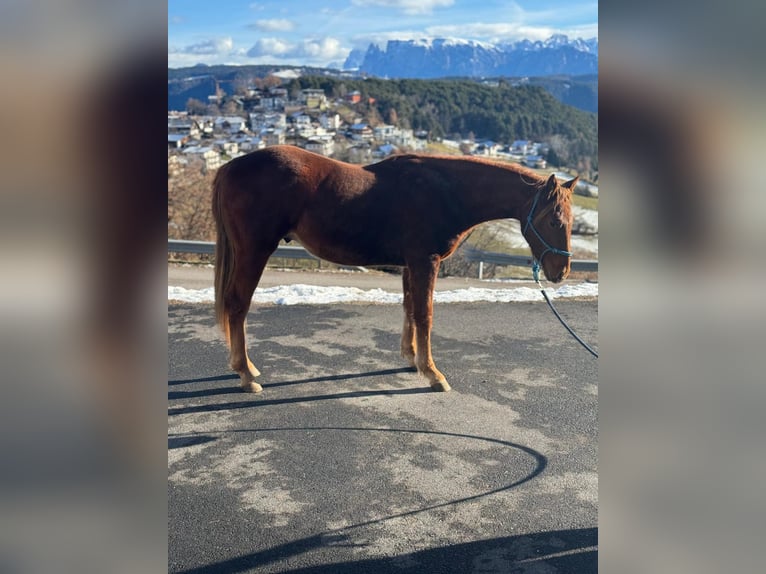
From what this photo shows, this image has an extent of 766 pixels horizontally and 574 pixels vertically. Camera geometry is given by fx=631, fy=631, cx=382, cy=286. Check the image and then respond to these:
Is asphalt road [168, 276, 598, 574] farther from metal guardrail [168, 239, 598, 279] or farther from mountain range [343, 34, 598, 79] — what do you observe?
mountain range [343, 34, 598, 79]

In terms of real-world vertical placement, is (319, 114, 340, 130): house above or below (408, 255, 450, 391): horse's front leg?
above

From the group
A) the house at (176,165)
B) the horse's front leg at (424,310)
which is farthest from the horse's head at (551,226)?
the house at (176,165)

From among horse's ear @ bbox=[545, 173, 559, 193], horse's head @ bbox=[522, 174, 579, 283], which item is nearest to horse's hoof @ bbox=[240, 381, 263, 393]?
horse's head @ bbox=[522, 174, 579, 283]

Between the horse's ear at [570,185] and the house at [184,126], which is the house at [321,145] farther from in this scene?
the horse's ear at [570,185]

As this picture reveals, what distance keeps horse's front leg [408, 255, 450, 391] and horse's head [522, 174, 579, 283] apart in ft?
2.67

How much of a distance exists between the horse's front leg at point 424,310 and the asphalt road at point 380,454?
154 millimetres

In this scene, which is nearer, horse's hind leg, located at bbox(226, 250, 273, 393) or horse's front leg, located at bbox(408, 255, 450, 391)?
horse's hind leg, located at bbox(226, 250, 273, 393)

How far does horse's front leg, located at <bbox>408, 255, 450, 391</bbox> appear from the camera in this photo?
5.18 metres

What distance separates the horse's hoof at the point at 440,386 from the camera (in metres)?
5.18

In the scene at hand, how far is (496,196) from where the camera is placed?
5.11 m

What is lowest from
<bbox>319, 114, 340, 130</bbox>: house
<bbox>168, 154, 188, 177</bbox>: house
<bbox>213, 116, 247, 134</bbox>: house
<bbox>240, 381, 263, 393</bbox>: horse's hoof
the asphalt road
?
the asphalt road
